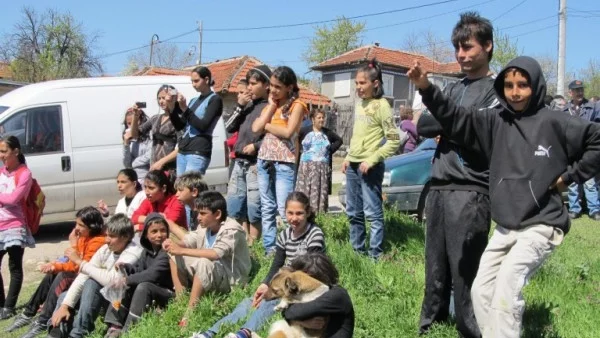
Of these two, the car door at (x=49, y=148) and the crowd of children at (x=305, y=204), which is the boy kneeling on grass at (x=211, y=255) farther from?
the car door at (x=49, y=148)

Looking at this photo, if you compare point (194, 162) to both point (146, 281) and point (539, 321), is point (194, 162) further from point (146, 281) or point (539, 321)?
point (539, 321)

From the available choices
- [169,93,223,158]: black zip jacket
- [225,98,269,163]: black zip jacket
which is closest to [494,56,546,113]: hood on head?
[225,98,269,163]: black zip jacket

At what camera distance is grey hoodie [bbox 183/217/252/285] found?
19.5 feet

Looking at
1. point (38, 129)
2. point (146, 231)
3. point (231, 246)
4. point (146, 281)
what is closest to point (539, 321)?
point (231, 246)

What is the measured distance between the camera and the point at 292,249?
5582 mm

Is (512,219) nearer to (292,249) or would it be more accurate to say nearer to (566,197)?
(292,249)

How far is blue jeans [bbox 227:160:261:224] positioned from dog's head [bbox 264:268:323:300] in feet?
10.3

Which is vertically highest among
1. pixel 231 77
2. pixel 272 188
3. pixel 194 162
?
pixel 231 77

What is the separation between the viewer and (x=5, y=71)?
4662 cm

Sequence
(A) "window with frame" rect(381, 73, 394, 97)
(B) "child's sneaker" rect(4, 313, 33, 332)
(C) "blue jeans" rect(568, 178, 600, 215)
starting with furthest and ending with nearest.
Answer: (A) "window with frame" rect(381, 73, 394, 97) → (C) "blue jeans" rect(568, 178, 600, 215) → (B) "child's sneaker" rect(4, 313, 33, 332)

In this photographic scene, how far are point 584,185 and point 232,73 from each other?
2543cm

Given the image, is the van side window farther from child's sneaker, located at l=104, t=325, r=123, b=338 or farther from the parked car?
the parked car

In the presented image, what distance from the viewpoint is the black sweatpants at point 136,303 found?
5.85 meters

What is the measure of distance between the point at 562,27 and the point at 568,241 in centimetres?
1489
